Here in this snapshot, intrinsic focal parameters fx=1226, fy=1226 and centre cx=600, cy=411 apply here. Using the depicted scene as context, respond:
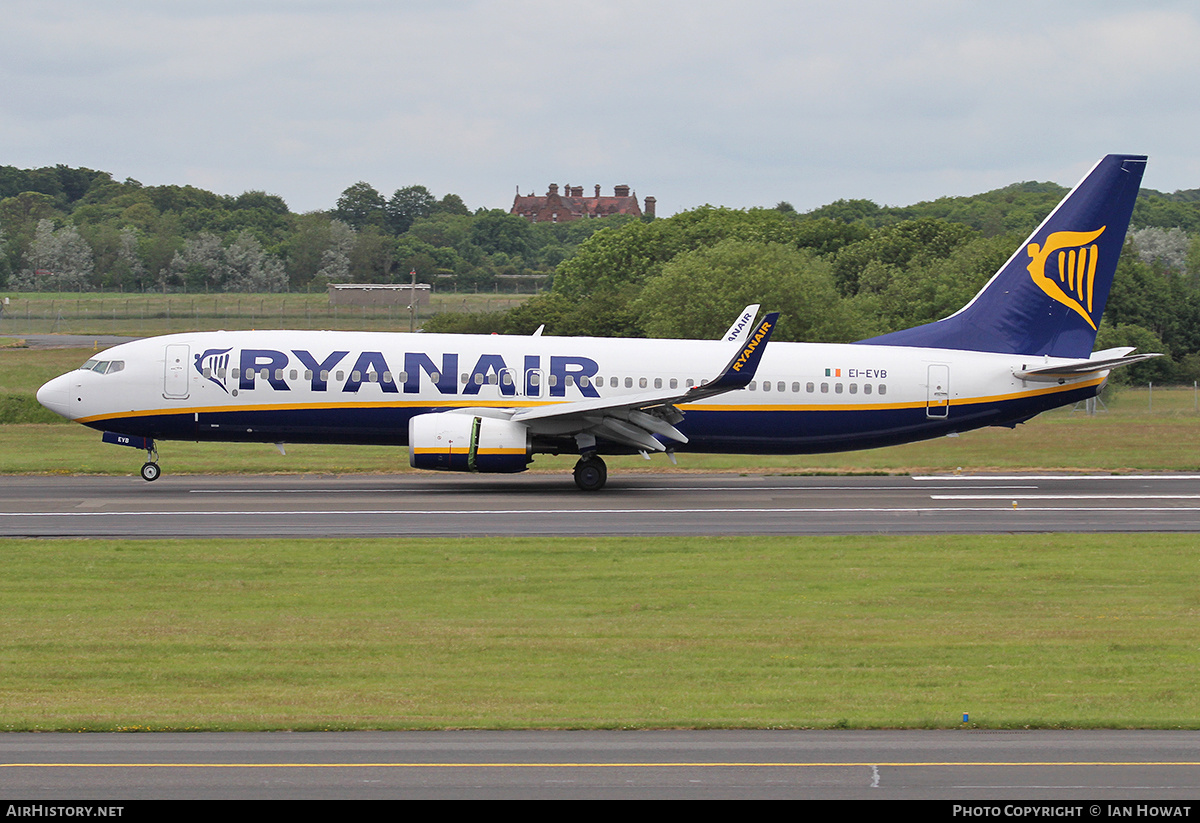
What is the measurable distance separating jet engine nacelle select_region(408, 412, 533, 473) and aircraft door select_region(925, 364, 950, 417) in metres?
11.9

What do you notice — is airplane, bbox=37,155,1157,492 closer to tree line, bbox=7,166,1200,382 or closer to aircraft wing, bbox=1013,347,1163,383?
aircraft wing, bbox=1013,347,1163,383

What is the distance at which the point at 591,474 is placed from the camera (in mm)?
34375

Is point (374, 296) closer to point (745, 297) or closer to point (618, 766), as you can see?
point (745, 297)

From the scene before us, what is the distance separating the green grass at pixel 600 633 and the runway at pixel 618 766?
61 centimetres

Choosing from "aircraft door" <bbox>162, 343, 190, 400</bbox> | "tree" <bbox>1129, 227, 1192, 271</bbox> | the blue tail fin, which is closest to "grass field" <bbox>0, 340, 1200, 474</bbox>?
"aircraft door" <bbox>162, 343, 190, 400</bbox>

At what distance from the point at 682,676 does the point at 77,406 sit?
23970 millimetres

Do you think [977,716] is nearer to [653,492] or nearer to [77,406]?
[653,492]

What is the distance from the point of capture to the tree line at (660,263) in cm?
7006

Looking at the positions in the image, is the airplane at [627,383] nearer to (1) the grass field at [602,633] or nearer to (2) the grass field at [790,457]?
(2) the grass field at [790,457]

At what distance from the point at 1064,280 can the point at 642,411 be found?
13571 millimetres

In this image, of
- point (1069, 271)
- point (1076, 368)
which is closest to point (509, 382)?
point (1076, 368)

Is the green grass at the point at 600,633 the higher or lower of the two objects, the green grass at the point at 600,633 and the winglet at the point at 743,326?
the lower

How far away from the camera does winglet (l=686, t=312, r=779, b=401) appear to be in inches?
1241

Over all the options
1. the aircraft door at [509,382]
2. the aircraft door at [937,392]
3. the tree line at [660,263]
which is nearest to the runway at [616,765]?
the aircraft door at [509,382]
